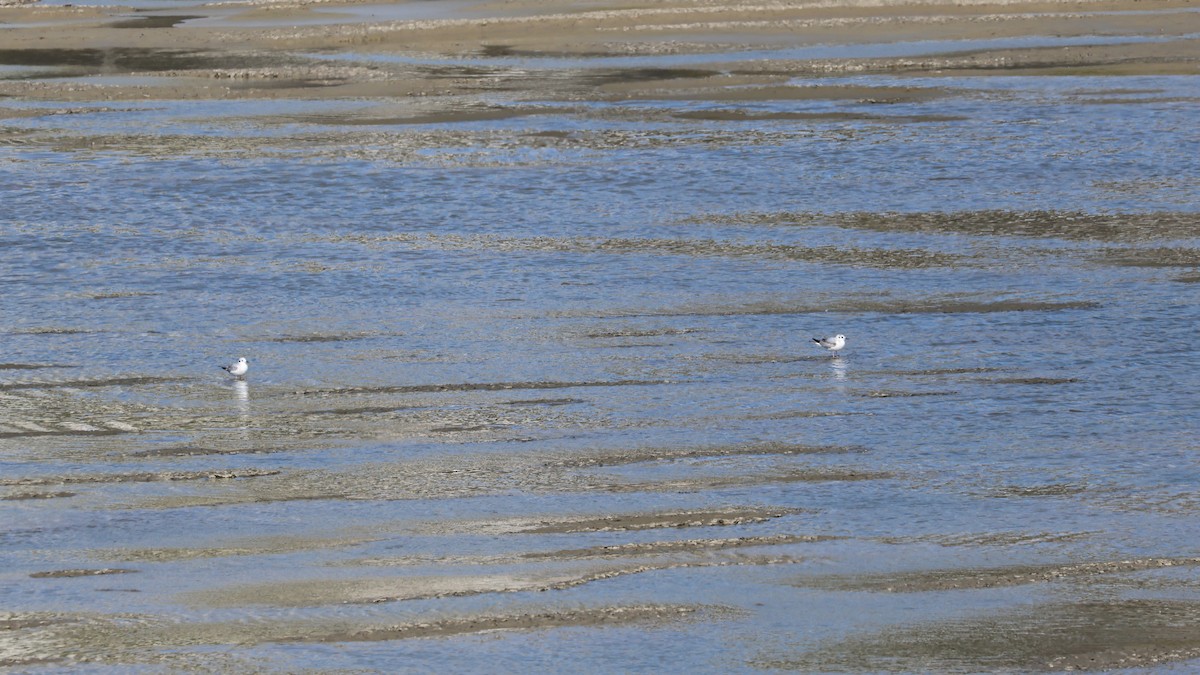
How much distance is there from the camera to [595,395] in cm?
1083

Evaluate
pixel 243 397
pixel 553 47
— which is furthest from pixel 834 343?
pixel 553 47

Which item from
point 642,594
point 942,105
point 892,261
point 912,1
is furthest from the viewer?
point 912,1

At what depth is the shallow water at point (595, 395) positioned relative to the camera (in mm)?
7391

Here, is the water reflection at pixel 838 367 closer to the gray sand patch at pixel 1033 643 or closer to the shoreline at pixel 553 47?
the gray sand patch at pixel 1033 643

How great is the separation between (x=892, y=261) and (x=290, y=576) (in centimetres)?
813

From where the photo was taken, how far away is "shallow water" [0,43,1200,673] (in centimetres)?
739

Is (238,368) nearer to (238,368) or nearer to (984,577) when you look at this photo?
(238,368)

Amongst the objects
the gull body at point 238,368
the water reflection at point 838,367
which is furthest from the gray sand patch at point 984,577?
the gull body at point 238,368

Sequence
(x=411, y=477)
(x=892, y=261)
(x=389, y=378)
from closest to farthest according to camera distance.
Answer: (x=411, y=477), (x=389, y=378), (x=892, y=261)

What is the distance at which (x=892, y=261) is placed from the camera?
14734mm

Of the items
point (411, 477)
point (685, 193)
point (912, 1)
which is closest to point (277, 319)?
point (411, 477)

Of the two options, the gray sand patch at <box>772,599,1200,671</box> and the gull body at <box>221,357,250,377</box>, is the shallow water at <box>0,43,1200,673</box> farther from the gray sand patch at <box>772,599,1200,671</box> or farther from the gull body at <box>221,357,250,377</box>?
the gull body at <box>221,357,250,377</box>

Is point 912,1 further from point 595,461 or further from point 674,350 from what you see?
point 595,461

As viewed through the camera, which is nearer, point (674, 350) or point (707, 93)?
point (674, 350)
